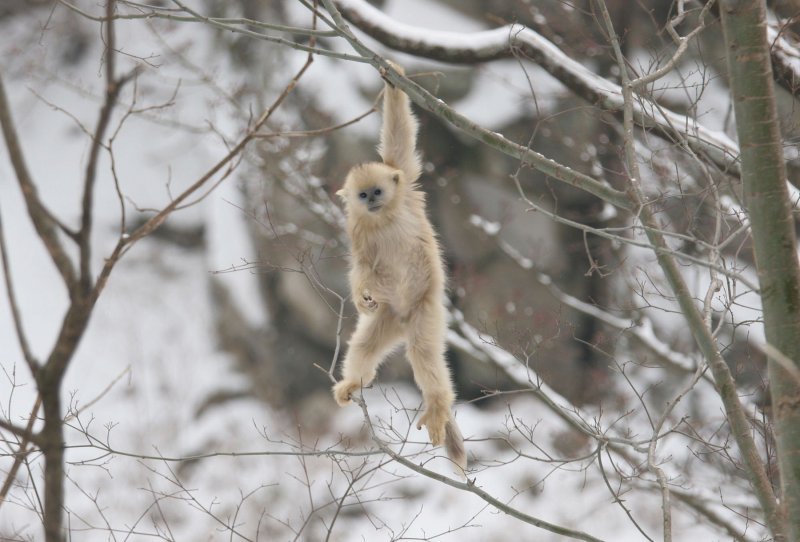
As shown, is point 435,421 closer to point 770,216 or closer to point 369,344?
point 369,344

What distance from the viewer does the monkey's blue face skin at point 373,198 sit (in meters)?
4.25

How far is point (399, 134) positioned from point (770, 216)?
1.93m

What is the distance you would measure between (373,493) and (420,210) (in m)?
8.91

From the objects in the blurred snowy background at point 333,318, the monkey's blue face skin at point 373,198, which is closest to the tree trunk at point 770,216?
the monkey's blue face skin at point 373,198

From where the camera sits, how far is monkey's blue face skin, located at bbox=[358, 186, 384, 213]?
425 cm

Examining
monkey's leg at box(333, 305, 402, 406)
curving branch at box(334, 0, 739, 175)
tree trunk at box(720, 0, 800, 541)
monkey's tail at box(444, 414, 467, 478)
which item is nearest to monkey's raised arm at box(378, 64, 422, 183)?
curving branch at box(334, 0, 739, 175)

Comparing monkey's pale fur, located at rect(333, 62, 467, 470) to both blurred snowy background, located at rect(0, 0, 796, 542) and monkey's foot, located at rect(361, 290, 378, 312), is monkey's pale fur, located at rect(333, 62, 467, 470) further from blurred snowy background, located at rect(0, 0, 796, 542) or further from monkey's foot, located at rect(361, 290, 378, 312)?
blurred snowy background, located at rect(0, 0, 796, 542)

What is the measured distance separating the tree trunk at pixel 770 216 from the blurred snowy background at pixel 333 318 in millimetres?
3216

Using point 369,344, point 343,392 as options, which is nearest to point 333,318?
point 369,344

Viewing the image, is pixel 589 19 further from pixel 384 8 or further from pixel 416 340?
pixel 416 340

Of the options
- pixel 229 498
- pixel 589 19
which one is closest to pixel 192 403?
pixel 229 498

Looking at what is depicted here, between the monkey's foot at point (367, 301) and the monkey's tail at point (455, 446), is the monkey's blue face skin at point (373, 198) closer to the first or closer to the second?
the monkey's foot at point (367, 301)

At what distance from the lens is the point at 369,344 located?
446 cm

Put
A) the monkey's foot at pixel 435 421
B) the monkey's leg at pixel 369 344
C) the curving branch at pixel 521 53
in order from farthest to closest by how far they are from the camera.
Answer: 1. the curving branch at pixel 521 53
2. the monkey's leg at pixel 369 344
3. the monkey's foot at pixel 435 421
